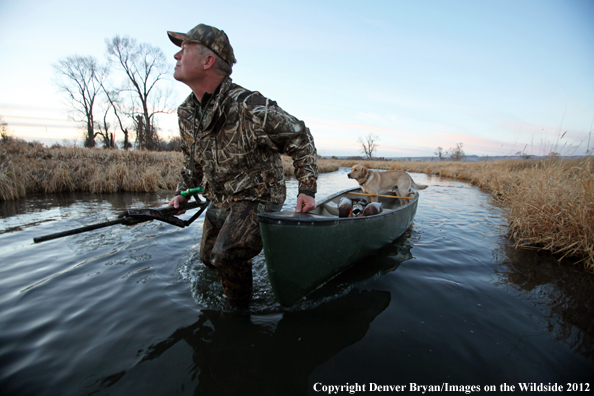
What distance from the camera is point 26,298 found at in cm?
300

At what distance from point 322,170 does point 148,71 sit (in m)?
23.1

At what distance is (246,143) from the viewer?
2.50m

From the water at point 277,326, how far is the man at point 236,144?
0.72m

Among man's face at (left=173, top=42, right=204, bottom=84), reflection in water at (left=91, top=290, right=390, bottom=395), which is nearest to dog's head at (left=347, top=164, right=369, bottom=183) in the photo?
reflection in water at (left=91, top=290, right=390, bottom=395)

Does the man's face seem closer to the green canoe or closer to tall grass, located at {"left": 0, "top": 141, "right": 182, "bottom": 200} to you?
the green canoe

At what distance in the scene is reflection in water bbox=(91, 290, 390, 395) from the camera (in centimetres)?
201

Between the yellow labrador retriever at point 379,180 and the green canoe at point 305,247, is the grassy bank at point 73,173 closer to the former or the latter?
the yellow labrador retriever at point 379,180

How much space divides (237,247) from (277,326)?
889 millimetres

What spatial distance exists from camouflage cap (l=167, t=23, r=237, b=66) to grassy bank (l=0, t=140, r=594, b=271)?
5.40 m

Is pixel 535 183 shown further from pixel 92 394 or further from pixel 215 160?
pixel 92 394

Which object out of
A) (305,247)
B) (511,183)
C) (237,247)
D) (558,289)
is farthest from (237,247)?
(511,183)

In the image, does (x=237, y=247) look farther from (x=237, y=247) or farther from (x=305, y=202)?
(x=305, y=202)

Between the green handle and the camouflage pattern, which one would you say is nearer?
the camouflage pattern

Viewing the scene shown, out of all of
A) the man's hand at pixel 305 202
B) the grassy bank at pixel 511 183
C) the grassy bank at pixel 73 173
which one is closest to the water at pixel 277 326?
the grassy bank at pixel 511 183
